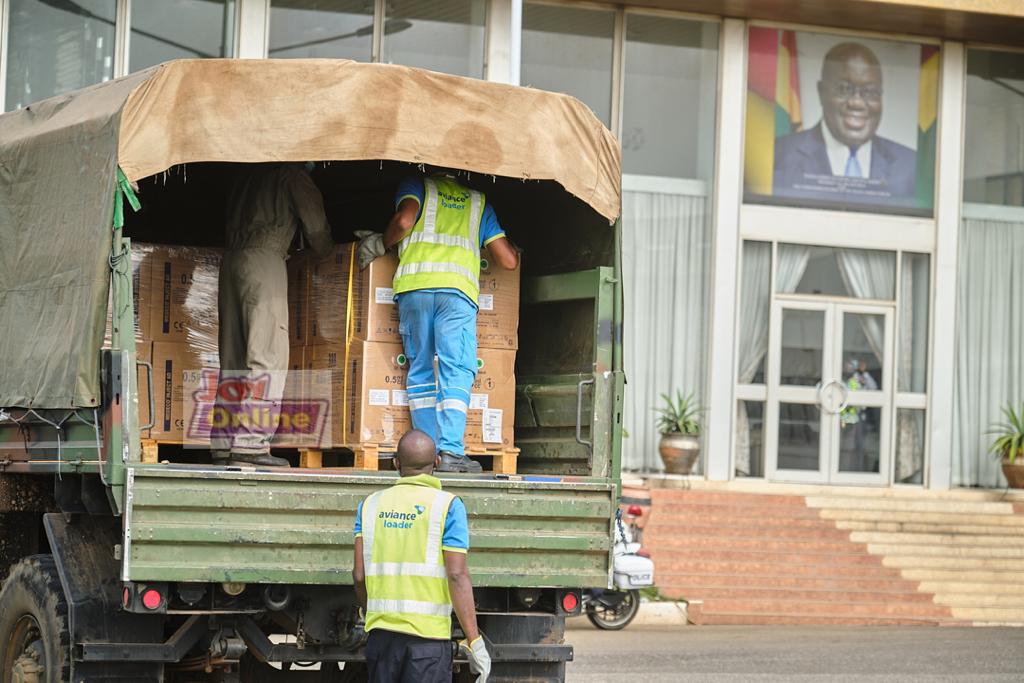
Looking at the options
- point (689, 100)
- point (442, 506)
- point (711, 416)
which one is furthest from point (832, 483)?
point (442, 506)

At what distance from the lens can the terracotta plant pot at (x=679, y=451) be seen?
20.8 meters

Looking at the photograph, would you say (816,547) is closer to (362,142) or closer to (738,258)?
(738,258)

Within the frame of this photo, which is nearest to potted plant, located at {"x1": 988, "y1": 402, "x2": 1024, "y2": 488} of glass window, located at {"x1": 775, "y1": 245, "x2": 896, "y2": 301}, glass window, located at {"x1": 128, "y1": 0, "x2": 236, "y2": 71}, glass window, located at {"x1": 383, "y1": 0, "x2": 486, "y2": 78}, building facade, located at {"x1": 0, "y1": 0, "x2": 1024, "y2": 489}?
building facade, located at {"x1": 0, "y1": 0, "x2": 1024, "y2": 489}

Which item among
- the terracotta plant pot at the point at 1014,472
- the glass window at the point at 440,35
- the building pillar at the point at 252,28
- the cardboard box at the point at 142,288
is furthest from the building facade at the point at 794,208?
the cardboard box at the point at 142,288

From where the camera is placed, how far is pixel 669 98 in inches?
850

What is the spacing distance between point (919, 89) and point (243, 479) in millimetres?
17296

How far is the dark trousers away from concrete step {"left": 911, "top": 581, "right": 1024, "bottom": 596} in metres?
12.9

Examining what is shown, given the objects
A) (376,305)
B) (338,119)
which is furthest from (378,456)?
(338,119)

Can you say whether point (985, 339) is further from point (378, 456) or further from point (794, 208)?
point (378, 456)

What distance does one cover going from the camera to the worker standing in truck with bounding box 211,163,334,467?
8.44 meters

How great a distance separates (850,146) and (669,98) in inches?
103

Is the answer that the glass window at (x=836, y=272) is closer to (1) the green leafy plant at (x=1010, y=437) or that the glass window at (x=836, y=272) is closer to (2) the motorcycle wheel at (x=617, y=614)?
(1) the green leafy plant at (x=1010, y=437)

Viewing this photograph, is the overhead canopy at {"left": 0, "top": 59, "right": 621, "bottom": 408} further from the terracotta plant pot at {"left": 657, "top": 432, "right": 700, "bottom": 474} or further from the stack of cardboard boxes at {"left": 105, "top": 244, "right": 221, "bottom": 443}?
the terracotta plant pot at {"left": 657, "top": 432, "right": 700, "bottom": 474}

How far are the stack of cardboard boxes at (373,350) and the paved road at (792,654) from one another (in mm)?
3303
